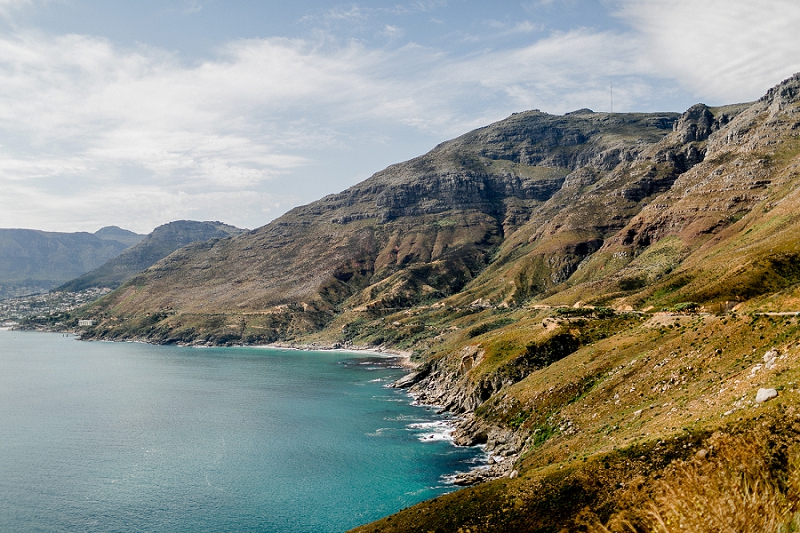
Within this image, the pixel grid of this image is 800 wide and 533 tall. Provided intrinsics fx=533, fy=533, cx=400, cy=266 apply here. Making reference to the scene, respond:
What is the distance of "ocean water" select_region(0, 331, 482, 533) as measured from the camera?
79125mm

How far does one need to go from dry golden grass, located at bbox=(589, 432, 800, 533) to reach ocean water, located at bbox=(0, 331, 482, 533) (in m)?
42.5

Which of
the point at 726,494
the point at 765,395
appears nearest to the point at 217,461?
the point at 726,494

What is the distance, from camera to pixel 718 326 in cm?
8331

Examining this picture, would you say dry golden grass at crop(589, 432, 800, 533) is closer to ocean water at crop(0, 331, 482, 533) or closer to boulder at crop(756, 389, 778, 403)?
boulder at crop(756, 389, 778, 403)

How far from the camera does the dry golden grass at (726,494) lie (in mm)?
40188

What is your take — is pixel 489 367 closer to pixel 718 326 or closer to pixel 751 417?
pixel 718 326

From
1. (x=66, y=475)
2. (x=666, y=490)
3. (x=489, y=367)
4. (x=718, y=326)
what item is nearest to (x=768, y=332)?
(x=718, y=326)

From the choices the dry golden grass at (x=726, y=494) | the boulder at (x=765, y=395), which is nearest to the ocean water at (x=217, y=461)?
the dry golden grass at (x=726, y=494)

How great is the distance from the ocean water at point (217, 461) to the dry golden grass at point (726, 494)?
1672 inches

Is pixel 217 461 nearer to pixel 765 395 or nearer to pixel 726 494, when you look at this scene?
pixel 726 494

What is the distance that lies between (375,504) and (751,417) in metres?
53.5

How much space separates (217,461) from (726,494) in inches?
3552

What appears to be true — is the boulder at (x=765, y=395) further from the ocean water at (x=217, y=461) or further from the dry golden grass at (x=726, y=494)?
the ocean water at (x=217, y=461)

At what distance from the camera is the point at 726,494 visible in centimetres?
4303
